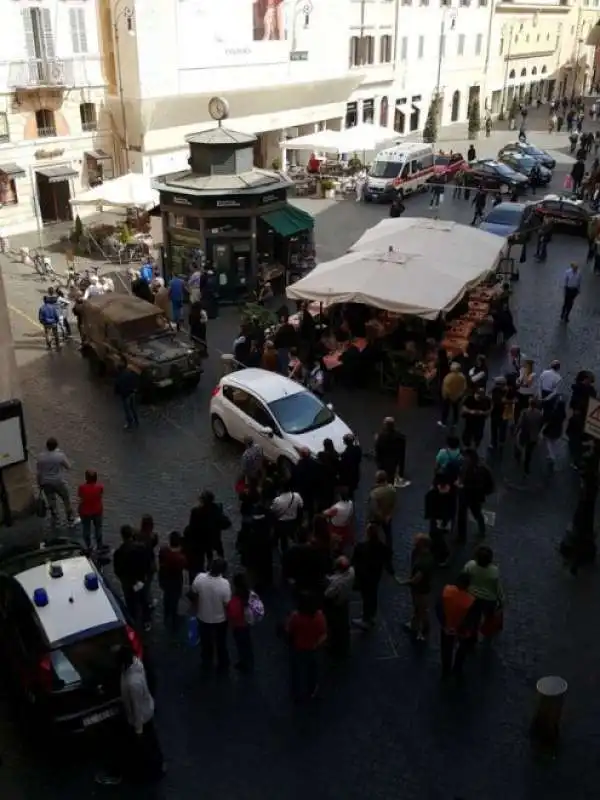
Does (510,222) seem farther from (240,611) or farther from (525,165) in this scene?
(240,611)

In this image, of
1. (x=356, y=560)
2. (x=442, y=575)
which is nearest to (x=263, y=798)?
(x=356, y=560)

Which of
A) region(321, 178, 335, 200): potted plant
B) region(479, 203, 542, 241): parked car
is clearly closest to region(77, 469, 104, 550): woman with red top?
region(479, 203, 542, 241): parked car

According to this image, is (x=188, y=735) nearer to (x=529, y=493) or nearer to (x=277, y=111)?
(x=529, y=493)

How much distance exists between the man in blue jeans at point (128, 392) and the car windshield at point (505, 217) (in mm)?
A: 15698

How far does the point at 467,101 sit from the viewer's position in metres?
60.1

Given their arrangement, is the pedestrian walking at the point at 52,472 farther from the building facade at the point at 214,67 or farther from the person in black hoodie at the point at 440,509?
the building facade at the point at 214,67

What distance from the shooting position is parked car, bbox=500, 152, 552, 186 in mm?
36938

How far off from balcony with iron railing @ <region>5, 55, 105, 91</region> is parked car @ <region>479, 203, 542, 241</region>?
15837mm

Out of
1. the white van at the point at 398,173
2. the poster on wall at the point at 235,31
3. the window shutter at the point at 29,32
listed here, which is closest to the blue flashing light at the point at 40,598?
the window shutter at the point at 29,32

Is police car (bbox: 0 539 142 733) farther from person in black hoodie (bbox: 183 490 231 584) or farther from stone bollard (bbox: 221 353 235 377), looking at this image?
stone bollard (bbox: 221 353 235 377)

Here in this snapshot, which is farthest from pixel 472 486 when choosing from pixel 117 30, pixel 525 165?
pixel 525 165

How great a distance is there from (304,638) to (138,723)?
70.7 inches

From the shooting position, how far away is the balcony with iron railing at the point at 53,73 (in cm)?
2861

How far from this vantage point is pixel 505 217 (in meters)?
26.9
